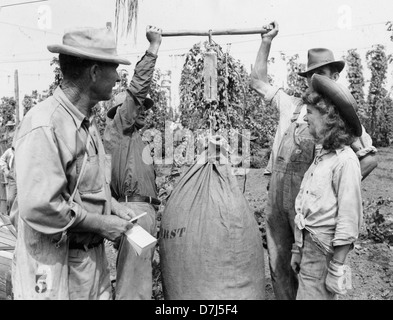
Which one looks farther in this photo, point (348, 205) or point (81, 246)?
point (348, 205)

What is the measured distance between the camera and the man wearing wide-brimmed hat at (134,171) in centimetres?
258

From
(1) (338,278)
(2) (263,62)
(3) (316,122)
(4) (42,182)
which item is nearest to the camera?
(4) (42,182)

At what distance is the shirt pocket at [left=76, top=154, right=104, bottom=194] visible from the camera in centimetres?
181

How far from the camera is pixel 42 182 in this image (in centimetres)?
160

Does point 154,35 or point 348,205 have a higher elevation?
point 154,35

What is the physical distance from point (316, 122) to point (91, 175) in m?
1.19

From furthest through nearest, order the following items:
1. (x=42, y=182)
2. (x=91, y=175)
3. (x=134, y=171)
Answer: (x=134, y=171), (x=91, y=175), (x=42, y=182)

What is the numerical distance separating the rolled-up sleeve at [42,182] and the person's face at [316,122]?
1.31 metres

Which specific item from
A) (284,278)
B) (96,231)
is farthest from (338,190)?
(96,231)

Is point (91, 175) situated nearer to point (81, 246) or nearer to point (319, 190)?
point (81, 246)

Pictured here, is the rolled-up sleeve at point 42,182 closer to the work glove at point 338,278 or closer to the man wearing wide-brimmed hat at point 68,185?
the man wearing wide-brimmed hat at point 68,185

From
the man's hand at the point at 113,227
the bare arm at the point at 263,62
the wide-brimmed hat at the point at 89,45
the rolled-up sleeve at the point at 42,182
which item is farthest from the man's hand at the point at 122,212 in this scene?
→ the bare arm at the point at 263,62

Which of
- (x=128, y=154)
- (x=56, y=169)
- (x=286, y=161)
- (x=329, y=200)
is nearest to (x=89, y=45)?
(x=56, y=169)

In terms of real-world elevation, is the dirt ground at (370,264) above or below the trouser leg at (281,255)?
below
